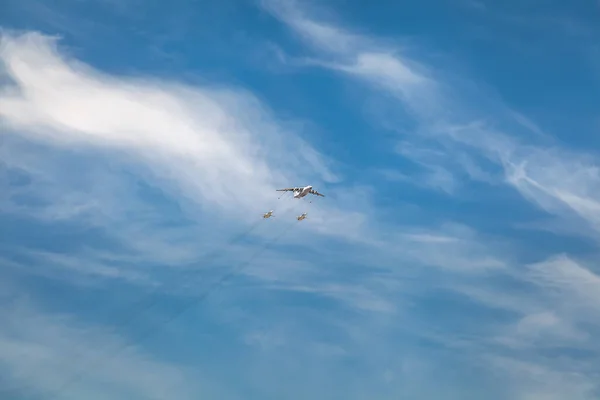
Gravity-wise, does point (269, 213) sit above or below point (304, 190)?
below

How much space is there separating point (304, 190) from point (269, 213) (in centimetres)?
2671

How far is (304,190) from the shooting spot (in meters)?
148

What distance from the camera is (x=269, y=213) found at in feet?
435

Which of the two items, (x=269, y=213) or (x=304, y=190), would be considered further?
(x=304, y=190)
